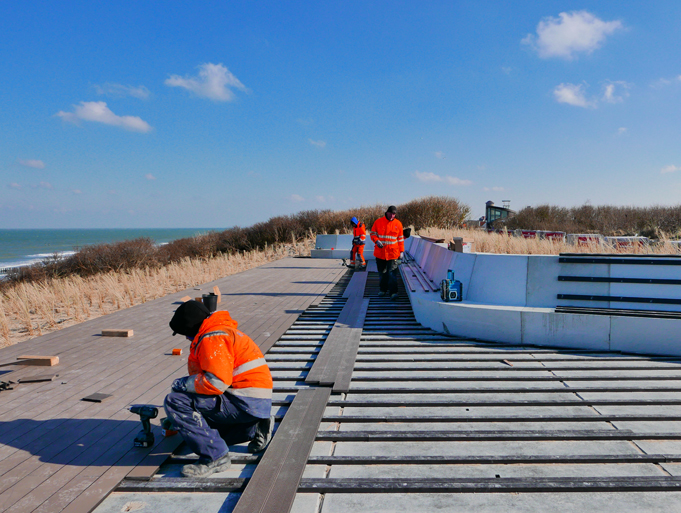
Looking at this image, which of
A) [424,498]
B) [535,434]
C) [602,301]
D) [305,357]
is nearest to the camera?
[424,498]

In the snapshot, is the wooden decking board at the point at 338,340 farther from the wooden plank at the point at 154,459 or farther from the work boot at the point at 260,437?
the wooden plank at the point at 154,459

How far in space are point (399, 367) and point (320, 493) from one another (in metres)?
2.43

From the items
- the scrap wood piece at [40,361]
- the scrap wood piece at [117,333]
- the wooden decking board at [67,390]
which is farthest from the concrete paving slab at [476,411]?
the scrap wood piece at [117,333]

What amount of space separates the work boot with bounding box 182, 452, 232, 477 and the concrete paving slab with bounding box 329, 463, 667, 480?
0.73 meters

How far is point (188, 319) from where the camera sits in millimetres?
2883

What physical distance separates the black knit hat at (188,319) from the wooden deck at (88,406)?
3.13 ft

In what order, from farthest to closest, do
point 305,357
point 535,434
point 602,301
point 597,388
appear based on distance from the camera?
1. point 602,301
2. point 305,357
3. point 597,388
4. point 535,434

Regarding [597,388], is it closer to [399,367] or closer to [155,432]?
[399,367]

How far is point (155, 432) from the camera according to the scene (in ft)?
11.1

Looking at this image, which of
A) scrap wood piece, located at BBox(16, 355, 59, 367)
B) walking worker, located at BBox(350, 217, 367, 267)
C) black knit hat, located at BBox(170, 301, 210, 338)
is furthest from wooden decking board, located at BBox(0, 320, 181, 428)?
walking worker, located at BBox(350, 217, 367, 267)

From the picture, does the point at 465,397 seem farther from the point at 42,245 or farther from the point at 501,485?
the point at 42,245

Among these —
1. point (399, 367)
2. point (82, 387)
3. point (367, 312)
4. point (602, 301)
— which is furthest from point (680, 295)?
point (82, 387)

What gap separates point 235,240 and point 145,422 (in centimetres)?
2515

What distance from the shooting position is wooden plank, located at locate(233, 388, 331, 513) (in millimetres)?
2408
